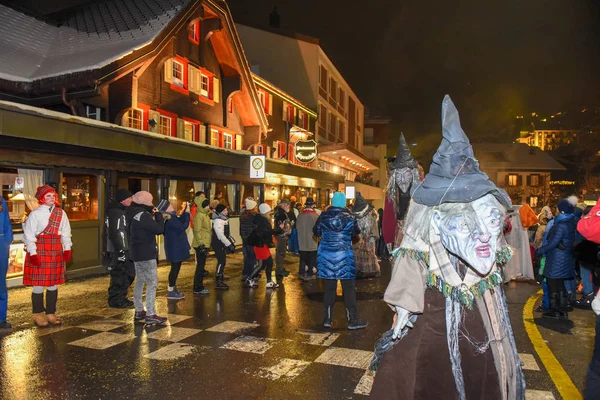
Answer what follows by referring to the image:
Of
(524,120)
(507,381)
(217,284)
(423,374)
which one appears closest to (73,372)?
(423,374)

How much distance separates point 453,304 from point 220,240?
296 inches

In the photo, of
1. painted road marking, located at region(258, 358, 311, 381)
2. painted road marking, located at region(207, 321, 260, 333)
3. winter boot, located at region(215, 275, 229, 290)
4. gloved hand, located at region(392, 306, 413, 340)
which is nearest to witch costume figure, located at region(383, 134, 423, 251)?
painted road marking, located at region(258, 358, 311, 381)

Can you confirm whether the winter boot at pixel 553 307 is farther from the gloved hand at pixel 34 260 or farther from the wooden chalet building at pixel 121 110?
the wooden chalet building at pixel 121 110

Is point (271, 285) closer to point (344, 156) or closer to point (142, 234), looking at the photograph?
point (142, 234)

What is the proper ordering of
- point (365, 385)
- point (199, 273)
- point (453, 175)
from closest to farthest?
point (453, 175)
point (365, 385)
point (199, 273)

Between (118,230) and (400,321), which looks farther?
(118,230)

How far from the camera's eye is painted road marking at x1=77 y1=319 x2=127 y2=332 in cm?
670

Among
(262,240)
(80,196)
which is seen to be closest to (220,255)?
(262,240)

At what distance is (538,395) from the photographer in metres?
4.38

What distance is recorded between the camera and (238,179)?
1867 cm

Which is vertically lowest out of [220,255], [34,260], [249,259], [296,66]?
[249,259]

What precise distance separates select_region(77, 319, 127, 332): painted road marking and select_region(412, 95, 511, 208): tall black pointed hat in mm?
5377

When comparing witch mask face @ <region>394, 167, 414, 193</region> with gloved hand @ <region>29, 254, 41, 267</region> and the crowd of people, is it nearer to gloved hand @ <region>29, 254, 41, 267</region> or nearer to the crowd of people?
the crowd of people

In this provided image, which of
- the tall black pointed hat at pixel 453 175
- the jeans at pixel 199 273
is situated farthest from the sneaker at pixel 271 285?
the tall black pointed hat at pixel 453 175
